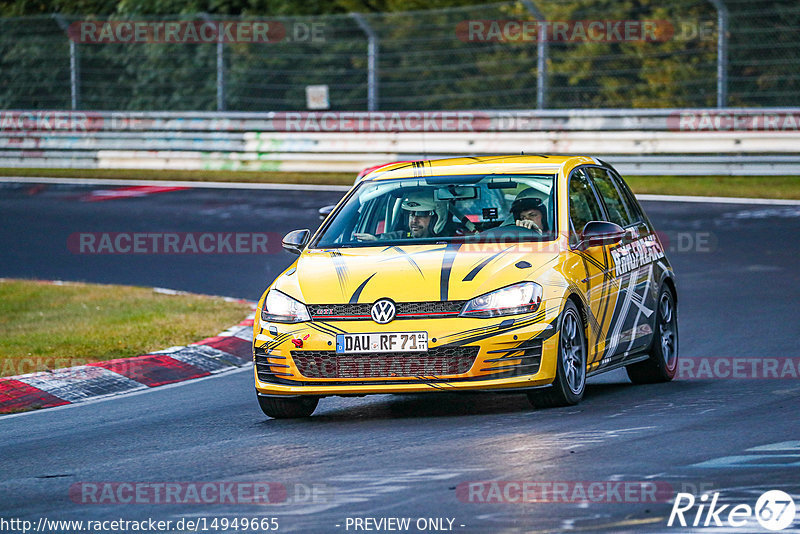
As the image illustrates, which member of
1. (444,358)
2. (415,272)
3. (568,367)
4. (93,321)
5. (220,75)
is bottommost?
(93,321)

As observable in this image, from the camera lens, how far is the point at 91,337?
1234cm

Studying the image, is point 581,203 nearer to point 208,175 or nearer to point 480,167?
point 480,167

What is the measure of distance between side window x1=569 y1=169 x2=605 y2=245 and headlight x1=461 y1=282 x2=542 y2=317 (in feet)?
2.93

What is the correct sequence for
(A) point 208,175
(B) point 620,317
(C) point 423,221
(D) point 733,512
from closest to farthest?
(D) point 733,512
(C) point 423,221
(B) point 620,317
(A) point 208,175

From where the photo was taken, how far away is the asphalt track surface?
6184 millimetres

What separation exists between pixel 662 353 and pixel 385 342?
9.08ft

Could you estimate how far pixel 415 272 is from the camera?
855 cm

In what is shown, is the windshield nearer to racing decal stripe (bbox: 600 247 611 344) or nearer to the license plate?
racing decal stripe (bbox: 600 247 611 344)

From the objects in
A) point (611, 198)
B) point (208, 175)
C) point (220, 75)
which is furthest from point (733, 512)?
point (208, 175)

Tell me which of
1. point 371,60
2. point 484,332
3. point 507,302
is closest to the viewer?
point 484,332

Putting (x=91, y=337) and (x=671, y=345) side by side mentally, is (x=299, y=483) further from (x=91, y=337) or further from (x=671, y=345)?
(x=91, y=337)

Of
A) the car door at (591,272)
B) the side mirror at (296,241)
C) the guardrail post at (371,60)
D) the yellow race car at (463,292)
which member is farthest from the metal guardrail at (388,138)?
the side mirror at (296,241)

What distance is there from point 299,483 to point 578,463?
1.30 meters

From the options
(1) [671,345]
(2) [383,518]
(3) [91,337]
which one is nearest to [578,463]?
(2) [383,518]
